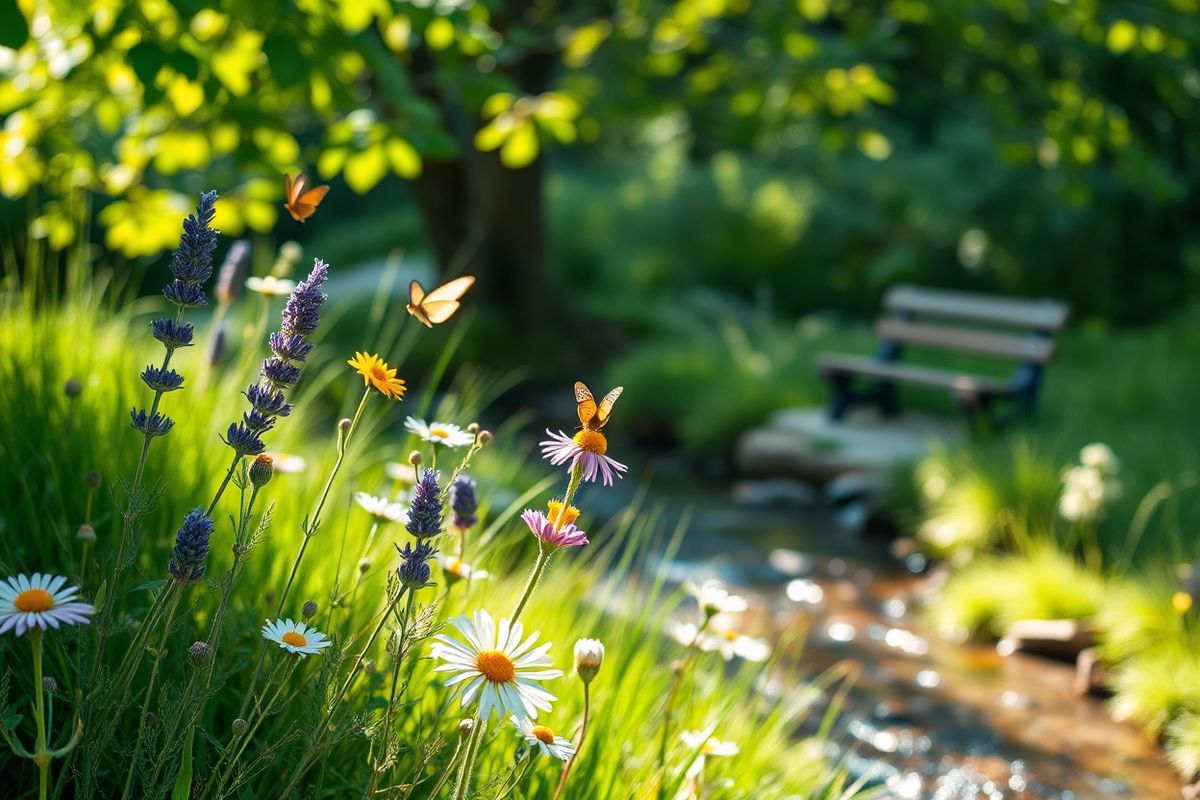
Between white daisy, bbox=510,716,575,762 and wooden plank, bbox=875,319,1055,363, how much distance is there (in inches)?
241

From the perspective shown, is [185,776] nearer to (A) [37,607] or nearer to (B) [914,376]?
(A) [37,607]

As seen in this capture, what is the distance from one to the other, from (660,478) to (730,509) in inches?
32.9

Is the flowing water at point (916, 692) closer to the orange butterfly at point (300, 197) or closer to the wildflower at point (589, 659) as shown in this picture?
the wildflower at point (589, 659)

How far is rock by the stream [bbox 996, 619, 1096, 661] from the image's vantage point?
451 centimetres

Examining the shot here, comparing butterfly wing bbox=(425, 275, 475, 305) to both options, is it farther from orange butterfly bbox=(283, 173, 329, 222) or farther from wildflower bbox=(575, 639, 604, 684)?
wildflower bbox=(575, 639, 604, 684)

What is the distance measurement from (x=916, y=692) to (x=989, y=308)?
407 cm

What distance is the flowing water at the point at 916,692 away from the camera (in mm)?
3566

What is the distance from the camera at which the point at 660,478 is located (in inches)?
304

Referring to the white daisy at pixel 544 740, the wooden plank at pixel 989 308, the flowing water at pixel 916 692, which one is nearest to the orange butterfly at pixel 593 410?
the white daisy at pixel 544 740

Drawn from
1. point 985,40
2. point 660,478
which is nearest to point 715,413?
point 660,478

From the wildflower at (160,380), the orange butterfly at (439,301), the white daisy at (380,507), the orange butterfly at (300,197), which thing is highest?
the orange butterfly at (300,197)

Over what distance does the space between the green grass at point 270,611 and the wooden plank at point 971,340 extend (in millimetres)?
4474

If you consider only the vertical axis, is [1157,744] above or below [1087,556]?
above

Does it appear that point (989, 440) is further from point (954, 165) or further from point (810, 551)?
point (954, 165)
